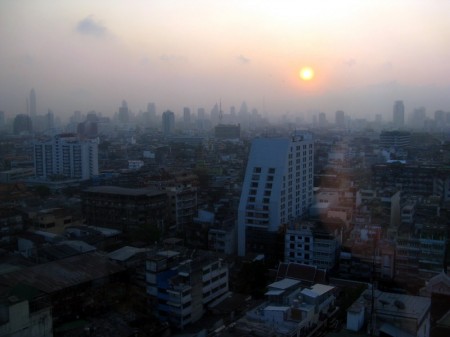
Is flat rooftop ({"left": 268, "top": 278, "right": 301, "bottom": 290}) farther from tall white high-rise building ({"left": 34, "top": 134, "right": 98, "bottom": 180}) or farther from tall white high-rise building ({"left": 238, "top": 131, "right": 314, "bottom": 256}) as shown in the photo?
tall white high-rise building ({"left": 34, "top": 134, "right": 98, "bottom": 180})

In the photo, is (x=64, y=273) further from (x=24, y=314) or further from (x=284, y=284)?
(x=284, y=284)

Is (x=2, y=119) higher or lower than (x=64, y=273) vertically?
higher

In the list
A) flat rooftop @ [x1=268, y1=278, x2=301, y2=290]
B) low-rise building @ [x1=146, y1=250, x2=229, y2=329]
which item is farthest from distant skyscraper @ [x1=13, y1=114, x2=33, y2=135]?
flat rooftop @ [x1=268, y1=278, x2=301, y2=290]

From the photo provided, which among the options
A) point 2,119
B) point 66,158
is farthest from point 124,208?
point 66,158

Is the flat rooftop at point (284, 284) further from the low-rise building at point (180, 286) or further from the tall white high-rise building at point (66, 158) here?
the tall white high-rise building at point (66, 158)

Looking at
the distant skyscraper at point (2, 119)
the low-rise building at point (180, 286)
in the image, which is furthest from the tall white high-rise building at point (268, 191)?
the distant skyscraper at point (2, 119)

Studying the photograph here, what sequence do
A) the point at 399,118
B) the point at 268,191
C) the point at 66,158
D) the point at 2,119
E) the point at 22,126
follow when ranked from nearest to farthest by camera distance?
the point at 268,191 → the point at 2,119 → the point at 66,158 → the point at 22,126 → the point at 399,118

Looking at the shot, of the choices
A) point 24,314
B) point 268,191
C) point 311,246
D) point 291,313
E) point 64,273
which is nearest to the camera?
point 24,314
